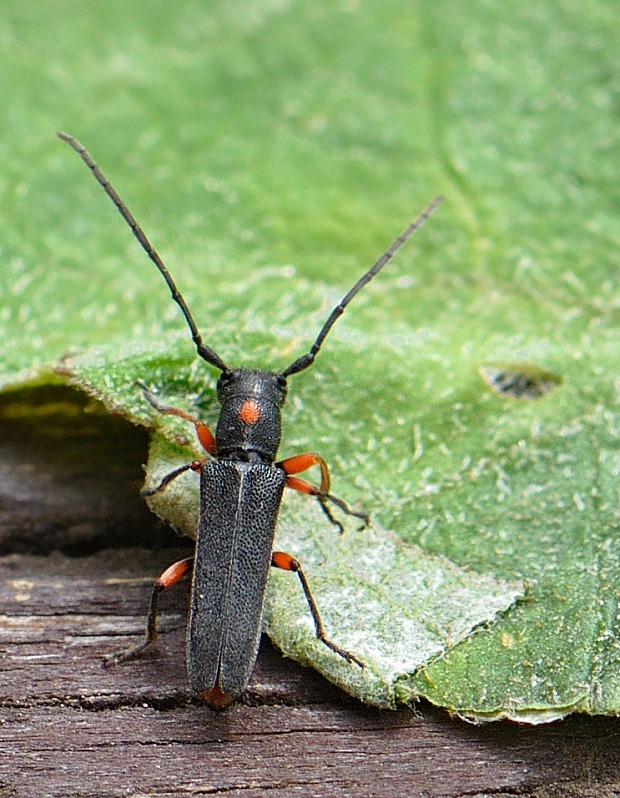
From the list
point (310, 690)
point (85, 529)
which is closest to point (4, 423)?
point (85, 529)

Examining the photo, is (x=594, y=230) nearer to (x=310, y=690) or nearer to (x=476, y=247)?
(x=476, y=247)

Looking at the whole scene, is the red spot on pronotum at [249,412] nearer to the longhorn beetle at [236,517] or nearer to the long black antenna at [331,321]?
the longhorn beetle at [236,517]

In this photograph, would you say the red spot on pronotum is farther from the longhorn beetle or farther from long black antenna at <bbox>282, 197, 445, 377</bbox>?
long black antenna at <bbox>282, 197, 445, 377</bbox>

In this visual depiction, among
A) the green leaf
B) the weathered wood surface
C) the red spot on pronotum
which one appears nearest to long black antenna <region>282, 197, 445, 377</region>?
the green leaf

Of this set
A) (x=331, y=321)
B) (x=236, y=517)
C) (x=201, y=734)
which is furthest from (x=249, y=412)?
(x=201, y=734)

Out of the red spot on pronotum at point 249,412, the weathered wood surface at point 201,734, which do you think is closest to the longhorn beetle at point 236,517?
the red spot on pronotum at point 249,412

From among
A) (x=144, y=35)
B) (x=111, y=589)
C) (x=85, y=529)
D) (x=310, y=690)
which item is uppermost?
(x=144, y=35)
